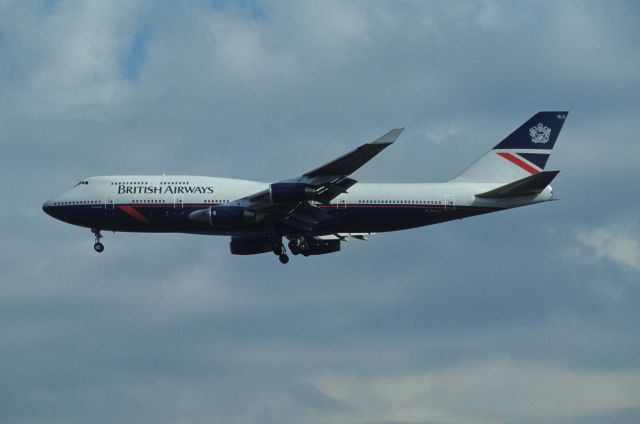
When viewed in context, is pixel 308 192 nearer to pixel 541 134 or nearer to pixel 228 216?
pixel 228 216

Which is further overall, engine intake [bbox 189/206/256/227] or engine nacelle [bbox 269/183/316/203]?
engine intake [bbox 189/206/256/227]

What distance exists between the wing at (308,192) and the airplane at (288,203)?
76 mm

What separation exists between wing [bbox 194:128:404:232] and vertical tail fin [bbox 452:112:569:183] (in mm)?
10455

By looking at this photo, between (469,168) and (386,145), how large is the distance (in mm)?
13844

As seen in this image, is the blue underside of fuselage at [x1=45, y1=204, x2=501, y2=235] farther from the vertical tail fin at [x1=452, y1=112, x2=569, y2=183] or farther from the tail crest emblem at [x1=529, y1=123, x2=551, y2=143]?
the tail crest emblem at [x1=529, y1=123, x2=551, y2=143]

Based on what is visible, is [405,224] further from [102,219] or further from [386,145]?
[102,219]

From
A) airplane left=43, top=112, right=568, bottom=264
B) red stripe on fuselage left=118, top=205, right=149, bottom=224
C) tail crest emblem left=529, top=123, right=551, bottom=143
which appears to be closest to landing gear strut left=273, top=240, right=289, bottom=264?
airplane left=43, top=112, right=568, bottom=264

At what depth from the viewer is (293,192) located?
65.1 metres

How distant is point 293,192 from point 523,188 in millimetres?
13312

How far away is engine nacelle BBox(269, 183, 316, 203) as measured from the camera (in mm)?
65062

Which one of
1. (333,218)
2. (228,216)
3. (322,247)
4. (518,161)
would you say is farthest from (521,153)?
(228,216)

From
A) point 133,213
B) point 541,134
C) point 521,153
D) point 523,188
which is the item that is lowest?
point 523,188

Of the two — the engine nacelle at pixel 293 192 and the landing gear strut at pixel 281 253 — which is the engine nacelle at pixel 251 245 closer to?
the landing gear strut at pixel 281 253

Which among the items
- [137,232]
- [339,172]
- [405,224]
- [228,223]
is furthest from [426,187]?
[137,232]
